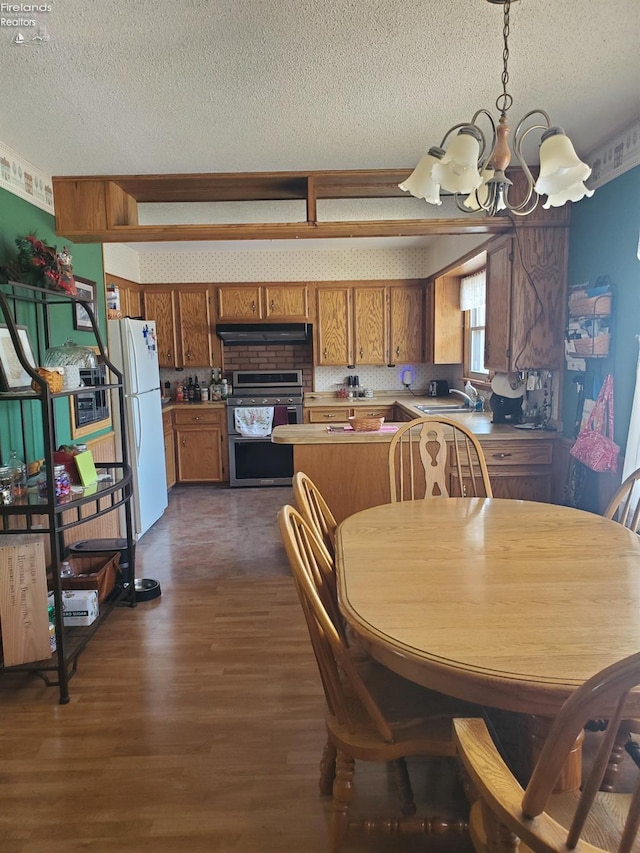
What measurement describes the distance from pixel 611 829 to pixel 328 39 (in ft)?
7.34

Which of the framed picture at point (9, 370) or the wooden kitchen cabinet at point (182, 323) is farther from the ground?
the wooden kitchen cabinet at point (182, 323)

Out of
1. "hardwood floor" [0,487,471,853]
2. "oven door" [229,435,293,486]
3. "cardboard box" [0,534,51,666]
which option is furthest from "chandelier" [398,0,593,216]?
"oven door" [229,435,293,486]

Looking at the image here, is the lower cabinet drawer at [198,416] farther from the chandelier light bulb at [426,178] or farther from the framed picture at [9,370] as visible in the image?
the chandelier light bulb at [426,178]

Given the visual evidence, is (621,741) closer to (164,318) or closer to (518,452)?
(518,452)

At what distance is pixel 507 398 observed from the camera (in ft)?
12.2

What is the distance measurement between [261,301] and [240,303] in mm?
221

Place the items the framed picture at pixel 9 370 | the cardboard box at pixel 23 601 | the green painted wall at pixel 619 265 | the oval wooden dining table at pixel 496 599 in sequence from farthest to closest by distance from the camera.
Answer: the green painted wall at pixel 619 265
the framed picture at pixel 9 370
the cardboard box at pixel 23 601
the oval wooden dining table at pixel 496 599

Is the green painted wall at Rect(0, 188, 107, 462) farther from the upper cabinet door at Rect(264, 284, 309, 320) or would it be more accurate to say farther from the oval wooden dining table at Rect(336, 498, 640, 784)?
the upper cabinet door at Rect(264, 284, 309, 320)

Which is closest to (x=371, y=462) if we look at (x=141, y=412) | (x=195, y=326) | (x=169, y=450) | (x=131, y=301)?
(x=141, y=412)

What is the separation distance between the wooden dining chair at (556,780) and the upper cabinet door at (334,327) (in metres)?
4.91

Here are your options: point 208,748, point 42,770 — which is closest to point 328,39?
point 208,748

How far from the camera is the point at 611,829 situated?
3.29 ft

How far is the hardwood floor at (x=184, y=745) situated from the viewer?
1.55 m
